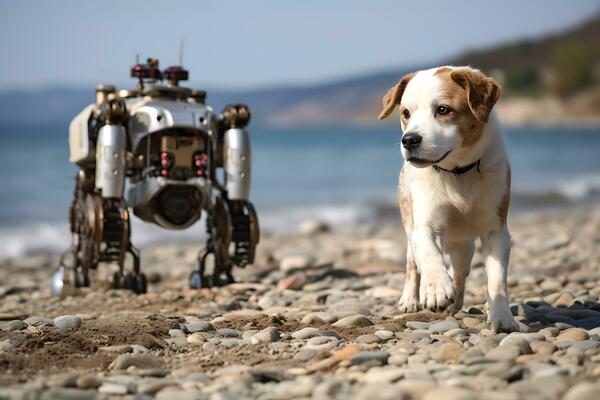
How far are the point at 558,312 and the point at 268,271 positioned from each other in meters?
3.94

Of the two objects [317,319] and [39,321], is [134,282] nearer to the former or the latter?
[39,321]

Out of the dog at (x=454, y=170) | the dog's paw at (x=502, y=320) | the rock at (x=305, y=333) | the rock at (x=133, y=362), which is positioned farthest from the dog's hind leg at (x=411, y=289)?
the rock at (x=133, y=362)

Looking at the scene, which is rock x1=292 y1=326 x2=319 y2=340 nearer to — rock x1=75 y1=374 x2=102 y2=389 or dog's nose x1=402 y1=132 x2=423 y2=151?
dog's nose x1=402 y1=132 x2=423 y2=151

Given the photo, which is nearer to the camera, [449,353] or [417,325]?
[449,353]

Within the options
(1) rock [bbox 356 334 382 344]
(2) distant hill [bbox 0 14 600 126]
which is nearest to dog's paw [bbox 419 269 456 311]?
(1) rock [bbox 356 334 382 344]

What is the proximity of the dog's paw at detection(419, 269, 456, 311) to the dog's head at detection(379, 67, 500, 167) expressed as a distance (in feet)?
2.29

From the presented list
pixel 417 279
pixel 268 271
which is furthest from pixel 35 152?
pixel 417 279

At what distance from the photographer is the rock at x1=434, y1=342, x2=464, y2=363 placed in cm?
493

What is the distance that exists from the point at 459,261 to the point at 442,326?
108 cm

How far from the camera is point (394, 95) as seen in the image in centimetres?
635

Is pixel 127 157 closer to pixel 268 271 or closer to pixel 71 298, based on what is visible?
pixel 71 298

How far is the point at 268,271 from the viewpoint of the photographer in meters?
9.89

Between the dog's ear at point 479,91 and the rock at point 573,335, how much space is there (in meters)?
1.38

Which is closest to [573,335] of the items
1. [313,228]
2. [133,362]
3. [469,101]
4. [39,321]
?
[469,101]
